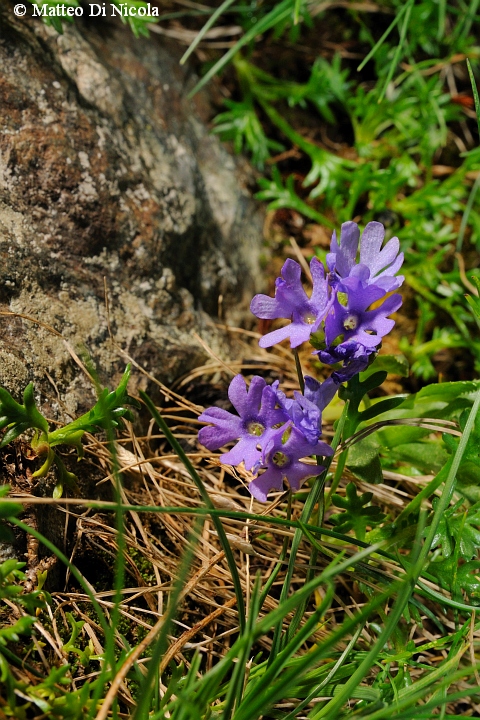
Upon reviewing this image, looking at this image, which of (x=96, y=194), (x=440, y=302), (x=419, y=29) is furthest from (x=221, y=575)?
(x=419, y=29)

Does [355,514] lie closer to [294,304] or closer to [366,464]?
[366,464]

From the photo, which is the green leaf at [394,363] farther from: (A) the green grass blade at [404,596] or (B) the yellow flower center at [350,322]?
(B) the yellow flower center at [350,322]

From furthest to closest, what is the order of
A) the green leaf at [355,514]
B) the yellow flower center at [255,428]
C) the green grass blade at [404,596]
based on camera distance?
1. the green leaf at [355,514]
2. the yellow flower center at [255,428]
3. the green grass blade at [404,596]

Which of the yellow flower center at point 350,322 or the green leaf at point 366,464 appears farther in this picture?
the green leaf at point 366,464

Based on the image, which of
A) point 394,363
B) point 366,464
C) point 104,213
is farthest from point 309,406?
point 104,213

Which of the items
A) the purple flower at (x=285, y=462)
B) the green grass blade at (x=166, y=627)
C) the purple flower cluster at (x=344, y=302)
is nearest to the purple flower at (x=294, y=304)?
the purple flower cluster at (x=344, y=302)

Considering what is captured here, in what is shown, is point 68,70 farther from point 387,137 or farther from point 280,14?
point 387,137

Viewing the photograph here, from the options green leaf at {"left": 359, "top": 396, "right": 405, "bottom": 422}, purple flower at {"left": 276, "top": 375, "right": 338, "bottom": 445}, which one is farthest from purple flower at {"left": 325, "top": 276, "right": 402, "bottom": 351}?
green leaf at {"left": 359, "top": 396, "right": 405, "bottom": 422}
